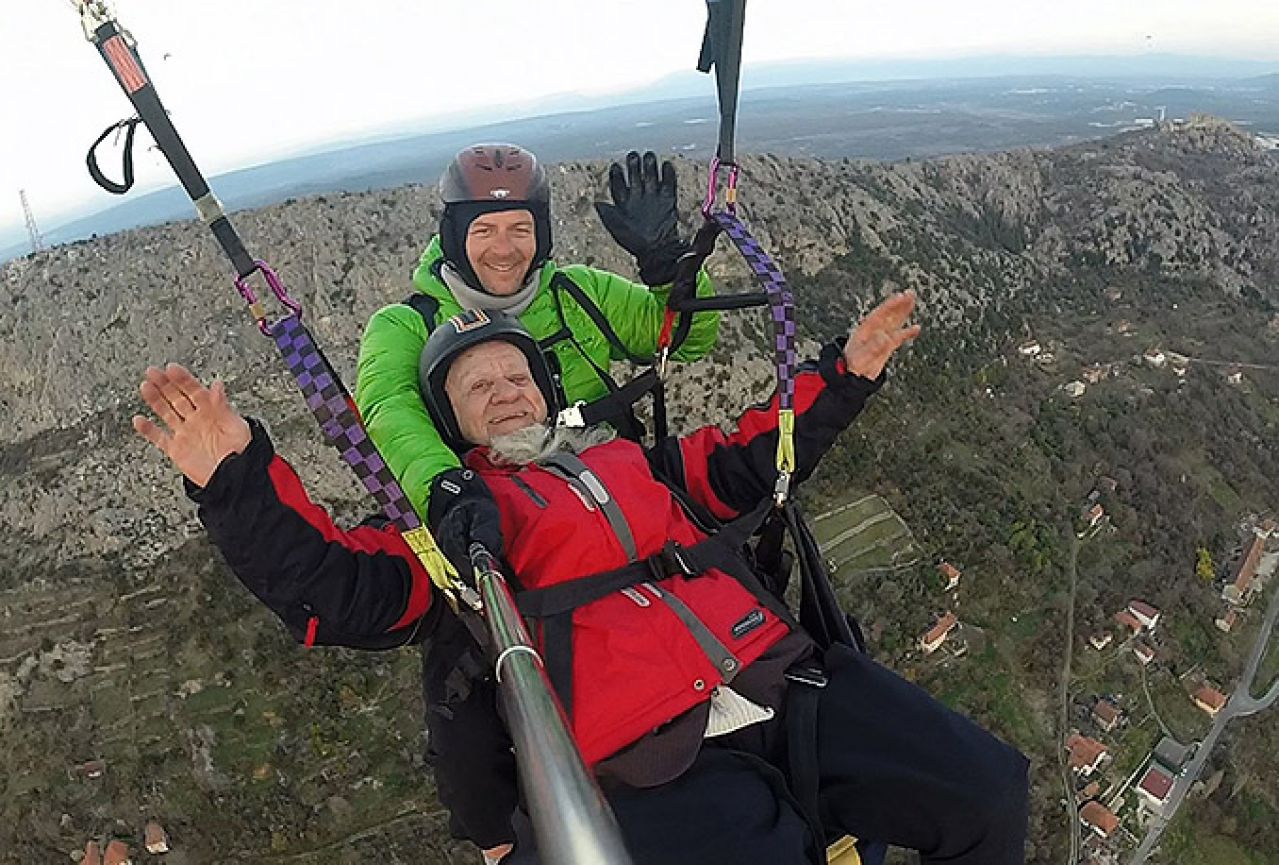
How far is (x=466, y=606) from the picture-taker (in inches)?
76.4

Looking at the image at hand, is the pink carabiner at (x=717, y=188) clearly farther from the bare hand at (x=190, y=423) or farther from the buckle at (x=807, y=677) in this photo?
the bare hand at (x=190, y=423)

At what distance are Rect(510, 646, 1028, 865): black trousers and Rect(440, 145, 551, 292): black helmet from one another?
206 cm

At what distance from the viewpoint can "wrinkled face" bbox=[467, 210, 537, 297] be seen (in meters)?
3.13

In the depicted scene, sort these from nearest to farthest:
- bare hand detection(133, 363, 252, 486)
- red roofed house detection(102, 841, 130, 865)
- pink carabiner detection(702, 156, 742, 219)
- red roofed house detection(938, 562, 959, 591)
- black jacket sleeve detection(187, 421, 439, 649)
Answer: bare hand detection(133, 363, 252, 486)
black jacket sleeve detection(187, 421, 439, 649)
pink carabiner detection(702, 156, 742, 219)
red roofed house detection(102, 841, 130, 865)
red roofed house detection(938, 562, 959, 591)

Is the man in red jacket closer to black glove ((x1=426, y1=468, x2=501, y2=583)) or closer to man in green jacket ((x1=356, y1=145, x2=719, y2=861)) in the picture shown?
black glove ((x1=426, y1=468, x2=501, y2=583))

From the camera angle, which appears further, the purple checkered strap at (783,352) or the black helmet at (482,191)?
the black helmet at (482,191)

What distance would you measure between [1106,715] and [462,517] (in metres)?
26.6

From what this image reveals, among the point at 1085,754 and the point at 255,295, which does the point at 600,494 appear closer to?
the point at 255,295

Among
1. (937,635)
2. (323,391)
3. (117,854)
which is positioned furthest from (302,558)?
(937,635)

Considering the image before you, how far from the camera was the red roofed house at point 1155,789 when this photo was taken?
21.3 meters

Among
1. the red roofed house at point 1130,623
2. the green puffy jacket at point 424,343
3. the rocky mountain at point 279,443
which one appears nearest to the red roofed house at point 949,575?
the red roofed house at point 1130,623

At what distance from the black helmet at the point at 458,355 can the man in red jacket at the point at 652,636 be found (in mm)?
62

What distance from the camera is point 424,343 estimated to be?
118 inches

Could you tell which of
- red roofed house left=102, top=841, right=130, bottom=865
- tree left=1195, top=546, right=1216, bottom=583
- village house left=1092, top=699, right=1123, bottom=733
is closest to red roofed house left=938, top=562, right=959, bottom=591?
village house left=1092, top=699, right=1123, bottom=733
